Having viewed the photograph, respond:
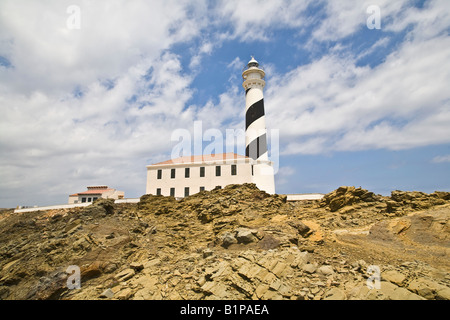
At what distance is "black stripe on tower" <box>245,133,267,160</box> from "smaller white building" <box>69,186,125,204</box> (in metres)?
22.4

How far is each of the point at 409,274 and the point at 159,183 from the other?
76.6 feet

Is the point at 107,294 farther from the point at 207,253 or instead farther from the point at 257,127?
the point at 257,127

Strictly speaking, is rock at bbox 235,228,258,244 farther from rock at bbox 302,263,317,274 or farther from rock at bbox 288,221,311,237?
rock at bbox 302,263,317,274

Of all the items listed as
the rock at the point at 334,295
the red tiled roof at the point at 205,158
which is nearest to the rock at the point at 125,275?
the rock at the point at 334,295

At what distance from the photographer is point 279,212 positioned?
1788cm

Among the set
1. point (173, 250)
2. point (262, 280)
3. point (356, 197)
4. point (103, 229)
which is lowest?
point (262, 280)

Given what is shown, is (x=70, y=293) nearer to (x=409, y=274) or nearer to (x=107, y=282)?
(x=107, y=282)

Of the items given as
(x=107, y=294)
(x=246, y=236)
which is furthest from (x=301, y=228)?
(x=107, y=294)

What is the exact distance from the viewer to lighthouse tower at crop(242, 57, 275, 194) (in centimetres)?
2820

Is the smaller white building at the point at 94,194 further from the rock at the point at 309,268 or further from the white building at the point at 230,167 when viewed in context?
the rock at the point at 309,268

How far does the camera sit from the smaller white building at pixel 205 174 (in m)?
26.8

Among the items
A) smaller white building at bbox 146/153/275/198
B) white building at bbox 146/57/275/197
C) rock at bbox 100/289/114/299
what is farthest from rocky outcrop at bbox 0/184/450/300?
white building at bbox 146/57/275/197

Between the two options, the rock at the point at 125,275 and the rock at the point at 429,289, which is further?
the rock at the point at 125,275
